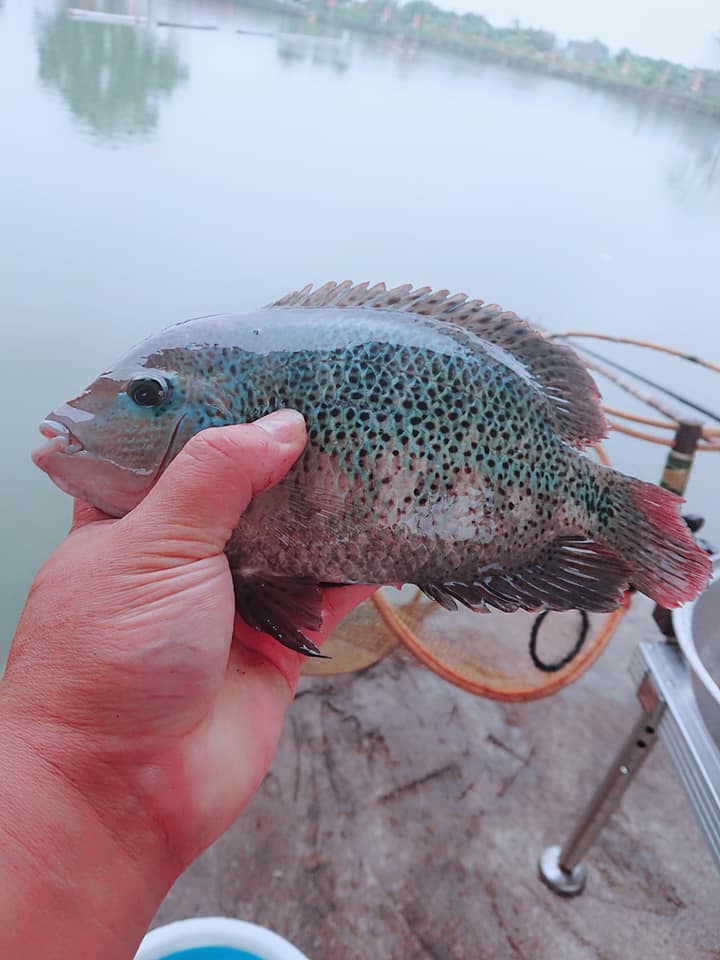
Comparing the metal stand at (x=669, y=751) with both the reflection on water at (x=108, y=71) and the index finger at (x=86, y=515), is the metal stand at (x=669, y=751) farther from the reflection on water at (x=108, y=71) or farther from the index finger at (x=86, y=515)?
the reflection on water at (x=108, y=71)

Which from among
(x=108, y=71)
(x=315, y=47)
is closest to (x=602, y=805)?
(x=108, y=71)

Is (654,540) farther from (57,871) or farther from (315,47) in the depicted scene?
(315,47)

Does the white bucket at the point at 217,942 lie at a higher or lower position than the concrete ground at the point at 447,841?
higher

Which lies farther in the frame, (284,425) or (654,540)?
(654,540)

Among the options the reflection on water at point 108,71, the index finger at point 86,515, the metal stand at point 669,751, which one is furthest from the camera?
the reflection on water at point 108,71

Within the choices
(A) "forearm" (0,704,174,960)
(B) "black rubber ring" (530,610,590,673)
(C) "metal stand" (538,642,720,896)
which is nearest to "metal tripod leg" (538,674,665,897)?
(C) "metal stand" (538,642,720,896)

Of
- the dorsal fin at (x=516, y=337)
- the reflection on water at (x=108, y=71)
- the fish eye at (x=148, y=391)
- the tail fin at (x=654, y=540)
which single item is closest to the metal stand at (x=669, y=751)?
the tail fin at (x=654, y=540)

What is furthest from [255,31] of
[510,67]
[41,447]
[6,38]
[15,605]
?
[41,447]
